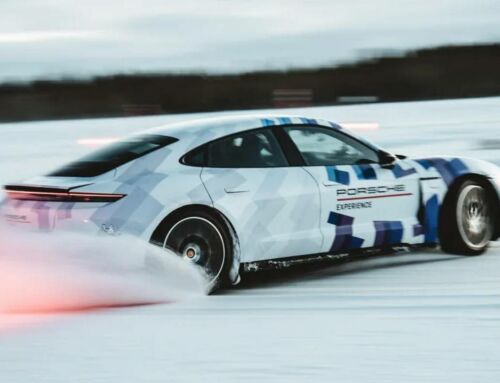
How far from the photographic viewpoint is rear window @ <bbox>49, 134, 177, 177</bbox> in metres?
7.13

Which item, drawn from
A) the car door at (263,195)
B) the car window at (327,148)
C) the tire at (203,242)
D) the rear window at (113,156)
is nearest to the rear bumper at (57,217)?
the rear window at (113,156)

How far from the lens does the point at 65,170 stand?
7340 millimetres

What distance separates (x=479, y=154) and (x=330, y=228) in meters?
10.1

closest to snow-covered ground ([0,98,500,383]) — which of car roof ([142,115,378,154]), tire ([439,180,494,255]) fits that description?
tire ([439,180,494,255])

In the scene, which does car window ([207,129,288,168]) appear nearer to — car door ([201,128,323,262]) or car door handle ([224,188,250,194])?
car door ([201,128,323,262])

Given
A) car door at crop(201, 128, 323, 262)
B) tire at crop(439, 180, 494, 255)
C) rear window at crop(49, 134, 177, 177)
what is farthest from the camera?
tire at crop(439, 180, 494, 255)

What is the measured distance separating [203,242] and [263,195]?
2.03ft

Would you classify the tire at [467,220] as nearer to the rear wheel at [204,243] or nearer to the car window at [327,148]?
the car window at [327,148]

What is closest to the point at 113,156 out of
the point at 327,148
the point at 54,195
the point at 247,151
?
the point at 54,195

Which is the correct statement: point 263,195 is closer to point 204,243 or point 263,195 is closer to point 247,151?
point 247,151

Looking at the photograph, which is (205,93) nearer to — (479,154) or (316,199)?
(479,154)

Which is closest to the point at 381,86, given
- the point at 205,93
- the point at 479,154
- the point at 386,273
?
the point at 205,93

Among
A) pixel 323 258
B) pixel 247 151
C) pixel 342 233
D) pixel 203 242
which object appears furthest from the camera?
pixel 323 258

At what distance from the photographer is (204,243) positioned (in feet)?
23.4
